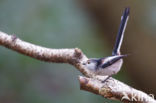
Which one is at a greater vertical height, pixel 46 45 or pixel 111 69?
pixel 46 45

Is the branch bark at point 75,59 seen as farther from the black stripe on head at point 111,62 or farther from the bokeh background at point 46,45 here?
the bokeh background at point 46,45

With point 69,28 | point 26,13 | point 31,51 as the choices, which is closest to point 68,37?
point 69,28

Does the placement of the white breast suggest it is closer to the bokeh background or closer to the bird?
the bird

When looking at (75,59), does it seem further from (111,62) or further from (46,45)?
(46,45)

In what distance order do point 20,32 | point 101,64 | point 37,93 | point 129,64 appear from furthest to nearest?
point 37,93, point 20,32, point 129,64, point 101,64

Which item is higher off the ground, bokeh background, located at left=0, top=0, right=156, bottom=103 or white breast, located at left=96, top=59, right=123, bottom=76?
bokeh background, located at left=0, top=0, right=156, bottom=103

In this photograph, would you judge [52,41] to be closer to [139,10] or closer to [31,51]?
[139,10]

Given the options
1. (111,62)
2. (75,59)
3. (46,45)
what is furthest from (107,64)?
(46,45)

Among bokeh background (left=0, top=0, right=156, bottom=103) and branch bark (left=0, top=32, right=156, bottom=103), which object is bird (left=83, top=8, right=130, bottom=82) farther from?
bokeh background (left=0, top=0, right=156, bottom=103)

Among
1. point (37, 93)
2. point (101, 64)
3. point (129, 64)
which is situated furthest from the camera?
point (37, 93)

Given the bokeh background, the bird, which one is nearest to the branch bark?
the bird

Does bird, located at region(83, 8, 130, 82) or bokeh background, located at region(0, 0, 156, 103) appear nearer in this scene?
bird, located at region(83, 8, 130, 82)
